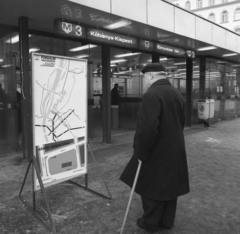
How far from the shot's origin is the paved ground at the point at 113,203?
121 inches

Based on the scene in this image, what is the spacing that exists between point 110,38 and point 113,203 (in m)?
3.92

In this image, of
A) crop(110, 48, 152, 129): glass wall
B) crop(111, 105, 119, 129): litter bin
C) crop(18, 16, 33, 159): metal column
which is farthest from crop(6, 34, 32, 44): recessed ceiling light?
crop(111, 105, 119, 129): litter bin

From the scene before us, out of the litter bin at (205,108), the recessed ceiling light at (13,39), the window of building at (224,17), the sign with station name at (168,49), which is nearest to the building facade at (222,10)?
the window of building at (224,17)

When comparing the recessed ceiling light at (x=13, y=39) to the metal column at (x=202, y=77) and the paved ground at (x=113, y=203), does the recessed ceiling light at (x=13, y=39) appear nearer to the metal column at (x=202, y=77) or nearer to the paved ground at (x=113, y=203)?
the paved ground at (x=113, y=203)

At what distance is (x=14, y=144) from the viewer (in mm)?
6500

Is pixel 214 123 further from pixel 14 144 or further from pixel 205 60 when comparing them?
pixel 14 144

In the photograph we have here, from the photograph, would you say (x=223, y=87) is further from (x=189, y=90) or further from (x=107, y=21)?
(x=107, y=21)

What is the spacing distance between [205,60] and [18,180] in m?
9.40

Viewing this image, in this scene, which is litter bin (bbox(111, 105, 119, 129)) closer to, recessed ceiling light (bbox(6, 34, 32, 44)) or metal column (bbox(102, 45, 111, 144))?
metal column (bbox(102, 45, 111, 144))

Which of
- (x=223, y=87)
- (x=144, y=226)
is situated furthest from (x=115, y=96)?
(x=144, y=226)

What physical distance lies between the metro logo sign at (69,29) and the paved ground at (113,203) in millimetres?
2786

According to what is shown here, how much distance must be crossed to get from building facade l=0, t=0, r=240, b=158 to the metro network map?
1.75 feet

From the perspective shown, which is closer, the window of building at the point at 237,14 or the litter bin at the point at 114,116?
the litter bin at the point at 114,116

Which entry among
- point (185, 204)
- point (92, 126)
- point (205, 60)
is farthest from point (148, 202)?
point (205, 60)
